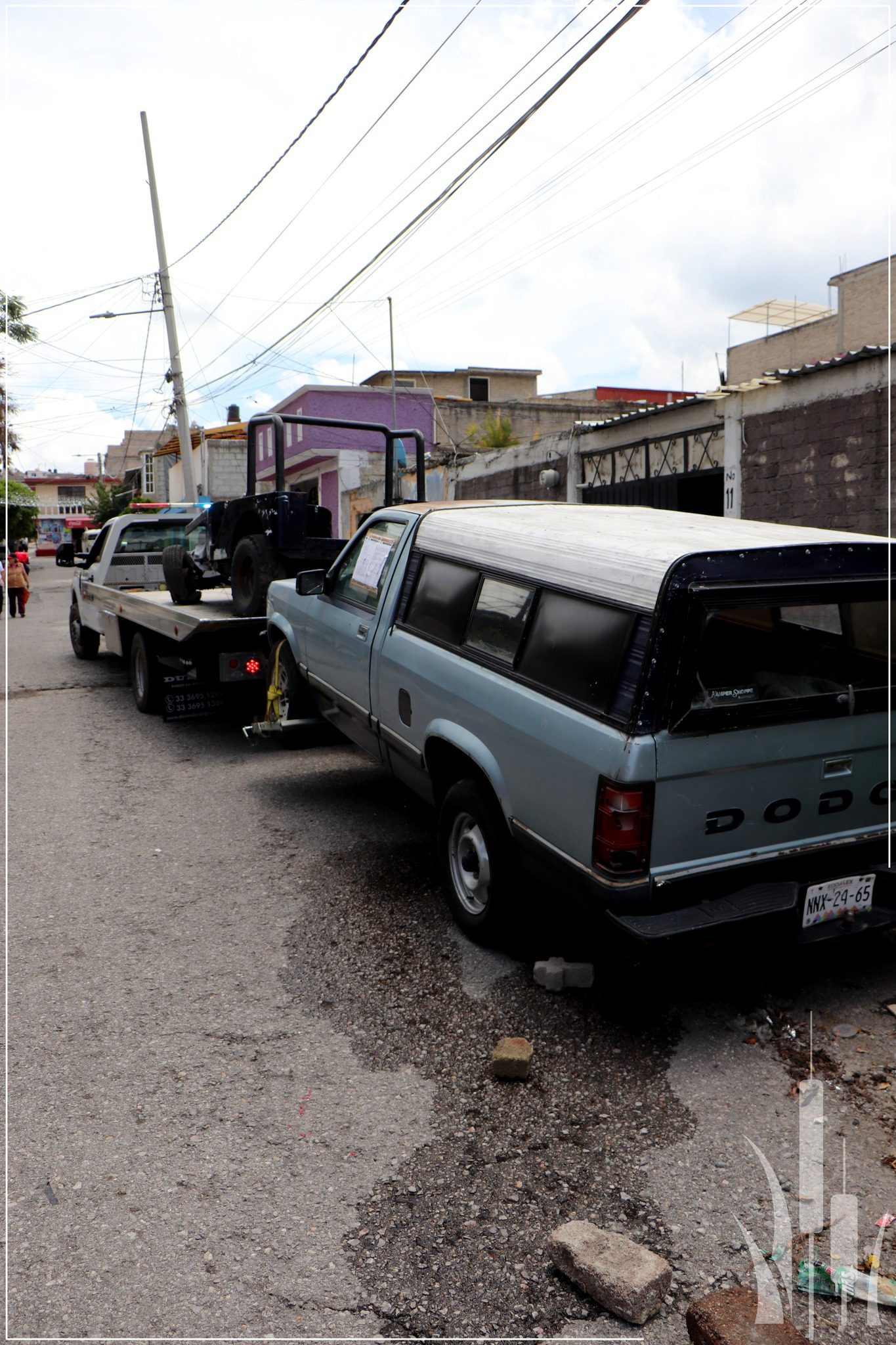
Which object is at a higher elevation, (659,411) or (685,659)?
(659,411)

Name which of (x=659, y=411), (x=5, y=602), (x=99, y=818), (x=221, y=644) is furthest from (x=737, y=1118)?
(x=5, y=602)

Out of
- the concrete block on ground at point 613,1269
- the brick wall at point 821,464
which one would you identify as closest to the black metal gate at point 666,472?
the brick wall at point 821,464

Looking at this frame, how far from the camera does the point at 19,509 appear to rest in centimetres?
5503

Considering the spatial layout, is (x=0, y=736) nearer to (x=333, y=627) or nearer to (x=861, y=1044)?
(x=333, y=627)

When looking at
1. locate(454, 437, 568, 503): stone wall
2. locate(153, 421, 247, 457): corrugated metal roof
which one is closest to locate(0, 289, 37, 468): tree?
locate(153, 421, 247, 457): corrugated metal roof

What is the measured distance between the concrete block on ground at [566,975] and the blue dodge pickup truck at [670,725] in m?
0.29

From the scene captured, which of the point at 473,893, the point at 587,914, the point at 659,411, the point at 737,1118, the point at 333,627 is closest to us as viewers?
the point at 737,1118

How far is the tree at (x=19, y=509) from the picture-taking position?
166 feet

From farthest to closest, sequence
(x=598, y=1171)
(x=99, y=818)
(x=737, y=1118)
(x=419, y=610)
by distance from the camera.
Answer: (x=99, y=818)
(x=419, y=610)
(x=737, y=1118)
(x=598, y=1171)

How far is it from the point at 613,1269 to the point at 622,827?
49.8 inches

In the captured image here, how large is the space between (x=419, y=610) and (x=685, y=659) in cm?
194

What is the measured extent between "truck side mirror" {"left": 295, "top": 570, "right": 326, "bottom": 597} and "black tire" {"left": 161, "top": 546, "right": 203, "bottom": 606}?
→ 3416 millimetres

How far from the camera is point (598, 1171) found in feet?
9.48

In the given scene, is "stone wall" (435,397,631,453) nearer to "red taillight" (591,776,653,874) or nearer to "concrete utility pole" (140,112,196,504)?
"concrete utility pole" (140,112,196,504)
